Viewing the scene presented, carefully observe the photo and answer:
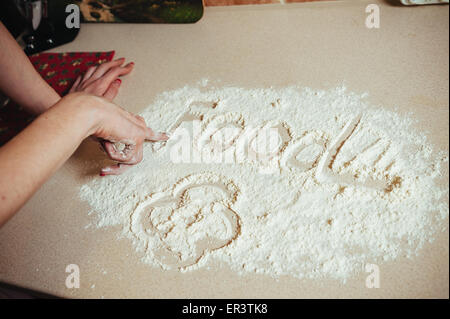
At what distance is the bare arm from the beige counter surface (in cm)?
34

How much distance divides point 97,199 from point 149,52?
0.76 meters

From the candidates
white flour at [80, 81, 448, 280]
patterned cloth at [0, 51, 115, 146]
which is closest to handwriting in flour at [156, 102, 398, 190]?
white flour at [80, 81, 448, 280]

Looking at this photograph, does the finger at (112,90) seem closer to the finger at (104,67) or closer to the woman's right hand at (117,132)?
the finger at (104,67)

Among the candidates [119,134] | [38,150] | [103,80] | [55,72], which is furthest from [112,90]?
[38,150]

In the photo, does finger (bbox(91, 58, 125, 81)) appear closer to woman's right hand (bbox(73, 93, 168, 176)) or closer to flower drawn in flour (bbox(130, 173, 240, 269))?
woman's right hand (bbox(73, 93, 168, 176))

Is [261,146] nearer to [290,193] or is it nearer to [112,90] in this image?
[290,193]

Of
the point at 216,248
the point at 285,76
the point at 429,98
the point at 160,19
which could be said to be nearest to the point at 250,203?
the point at 216,248

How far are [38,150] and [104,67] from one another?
2.66 ft

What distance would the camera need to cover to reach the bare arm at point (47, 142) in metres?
0.62

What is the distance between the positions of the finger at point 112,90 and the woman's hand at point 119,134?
32cm

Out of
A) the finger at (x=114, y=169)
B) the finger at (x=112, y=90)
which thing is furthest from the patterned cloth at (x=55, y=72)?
the finger at (x=114, y=169)

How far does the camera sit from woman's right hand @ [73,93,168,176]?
31.7 inches

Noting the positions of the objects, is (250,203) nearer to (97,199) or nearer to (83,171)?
(97,199)

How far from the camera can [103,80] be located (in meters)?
1.31
